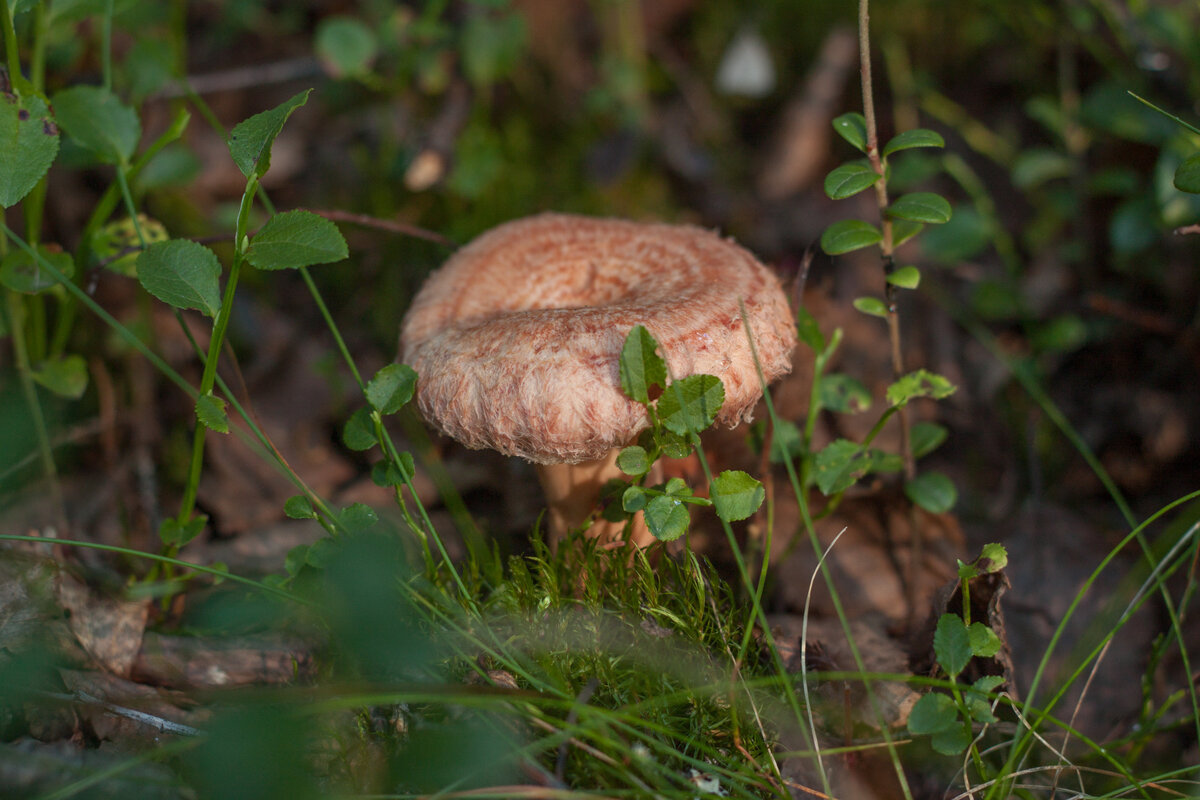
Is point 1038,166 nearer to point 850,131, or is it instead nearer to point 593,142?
point 850,131

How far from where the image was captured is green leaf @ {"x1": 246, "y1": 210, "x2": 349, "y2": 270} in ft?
5.56

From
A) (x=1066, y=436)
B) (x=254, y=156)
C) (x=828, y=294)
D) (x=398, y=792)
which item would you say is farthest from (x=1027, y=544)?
(x=254, y=156)

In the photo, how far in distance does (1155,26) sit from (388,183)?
3.09 meters

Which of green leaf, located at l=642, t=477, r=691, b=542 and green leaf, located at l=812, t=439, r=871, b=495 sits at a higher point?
green leaf, located at l=642, t=477, r=691, b=542

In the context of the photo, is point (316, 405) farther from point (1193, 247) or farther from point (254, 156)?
point (1193, 247)

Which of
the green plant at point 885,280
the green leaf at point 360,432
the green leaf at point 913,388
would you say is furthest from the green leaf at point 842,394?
the green leaf at point 360,432

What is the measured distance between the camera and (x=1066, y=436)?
3.08 metres

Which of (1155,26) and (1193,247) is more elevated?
(1155,26)

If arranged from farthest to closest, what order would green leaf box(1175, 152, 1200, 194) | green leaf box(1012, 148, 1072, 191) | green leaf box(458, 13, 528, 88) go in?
green leaf box(458, 13, 528, 88) < green leaf box(1012, 148, 1072, 191) < green leaf box(1175, 152, 1200, 194)

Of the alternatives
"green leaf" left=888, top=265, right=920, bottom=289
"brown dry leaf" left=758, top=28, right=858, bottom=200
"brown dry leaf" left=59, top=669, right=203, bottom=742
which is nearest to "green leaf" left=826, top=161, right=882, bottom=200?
"green leaf" left=888, top=265, right=920, bottom=289

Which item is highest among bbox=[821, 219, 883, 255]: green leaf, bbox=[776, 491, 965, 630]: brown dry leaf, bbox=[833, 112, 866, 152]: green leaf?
bbox=[833, 112, 866, 152]: green leaf

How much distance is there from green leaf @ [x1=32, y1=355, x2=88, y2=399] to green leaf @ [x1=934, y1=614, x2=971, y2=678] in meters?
2.43

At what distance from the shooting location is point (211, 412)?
5.86 feet

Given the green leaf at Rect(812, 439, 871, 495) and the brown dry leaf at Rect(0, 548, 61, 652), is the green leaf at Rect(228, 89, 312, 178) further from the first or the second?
the green leaf at Rect(812, 439, 871, 495)
